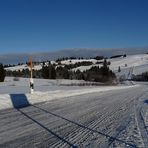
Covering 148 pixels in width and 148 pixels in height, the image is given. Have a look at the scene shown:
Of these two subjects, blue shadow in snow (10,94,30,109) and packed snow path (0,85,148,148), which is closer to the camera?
packed snow path (0,85,148,148)

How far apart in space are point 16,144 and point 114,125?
169 inches

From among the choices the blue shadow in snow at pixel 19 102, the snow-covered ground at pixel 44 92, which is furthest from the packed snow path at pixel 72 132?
the snow-covered ground at pixel 44 92

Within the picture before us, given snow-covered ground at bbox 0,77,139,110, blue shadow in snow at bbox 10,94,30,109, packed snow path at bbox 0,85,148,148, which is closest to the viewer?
packed snow path at bbox 0,85,148,148

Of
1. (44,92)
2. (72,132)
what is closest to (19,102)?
(44,92)

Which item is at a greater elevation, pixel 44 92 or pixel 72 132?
pixel 44 92

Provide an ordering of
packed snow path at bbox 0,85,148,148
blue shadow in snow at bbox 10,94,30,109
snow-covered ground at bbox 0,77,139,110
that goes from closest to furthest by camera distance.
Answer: packed snow path at bbox 0,85,148,148, blue shadow in snow at bbox 10,94,30,109, snow-covered ground at bbox 0,77,139,110

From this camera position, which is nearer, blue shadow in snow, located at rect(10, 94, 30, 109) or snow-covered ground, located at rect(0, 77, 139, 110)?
blue shadow in snow, located at rect(10, 94, 30, 109)

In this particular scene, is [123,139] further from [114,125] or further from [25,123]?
[25,123]

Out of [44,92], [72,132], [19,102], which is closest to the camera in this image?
[72,132]

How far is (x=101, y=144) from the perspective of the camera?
27.6 feet

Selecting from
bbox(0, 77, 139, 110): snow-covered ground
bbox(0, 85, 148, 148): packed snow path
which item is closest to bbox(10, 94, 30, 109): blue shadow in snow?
bbox(0, 77, 139, 110): snow-covered ground

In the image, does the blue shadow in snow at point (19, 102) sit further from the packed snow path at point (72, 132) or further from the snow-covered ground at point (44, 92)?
the packed snow path at point (72, 132)

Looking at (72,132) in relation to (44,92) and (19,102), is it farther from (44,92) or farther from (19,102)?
(44,92)

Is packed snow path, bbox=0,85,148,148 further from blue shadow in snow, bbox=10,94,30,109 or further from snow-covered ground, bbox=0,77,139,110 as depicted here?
snow-covered ground, bbox=0,77,139,110
